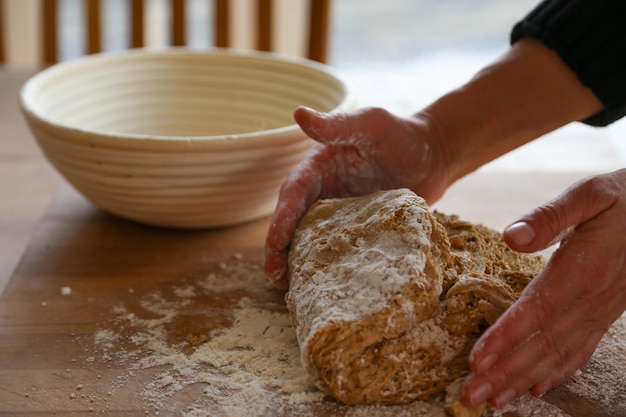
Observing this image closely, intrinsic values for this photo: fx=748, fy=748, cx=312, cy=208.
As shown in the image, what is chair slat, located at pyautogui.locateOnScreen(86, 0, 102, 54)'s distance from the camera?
2424 millimetres

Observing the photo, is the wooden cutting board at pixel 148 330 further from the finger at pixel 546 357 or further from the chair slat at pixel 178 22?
the chair slat at pixel 178 22

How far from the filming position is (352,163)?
144 centimetres

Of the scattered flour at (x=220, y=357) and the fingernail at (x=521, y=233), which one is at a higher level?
the fingernail at (x=521, y=233)

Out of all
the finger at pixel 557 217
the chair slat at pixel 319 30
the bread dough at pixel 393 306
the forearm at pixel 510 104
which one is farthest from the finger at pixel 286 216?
the chair slat at pixel 319 30

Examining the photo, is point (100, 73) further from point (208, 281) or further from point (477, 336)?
point (477, 336)

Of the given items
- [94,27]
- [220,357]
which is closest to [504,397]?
[220,357]

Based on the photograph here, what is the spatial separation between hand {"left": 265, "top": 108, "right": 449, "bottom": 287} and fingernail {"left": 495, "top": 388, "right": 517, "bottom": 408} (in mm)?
464

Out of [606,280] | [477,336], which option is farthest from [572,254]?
[477,336]

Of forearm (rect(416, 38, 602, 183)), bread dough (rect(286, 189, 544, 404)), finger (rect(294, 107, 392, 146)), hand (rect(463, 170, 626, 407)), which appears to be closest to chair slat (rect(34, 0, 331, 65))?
forearm (rect(416, 38, 602, 183))

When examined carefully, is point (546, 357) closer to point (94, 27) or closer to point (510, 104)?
point (510, 104)

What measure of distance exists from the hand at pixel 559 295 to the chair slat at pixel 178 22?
1693mm

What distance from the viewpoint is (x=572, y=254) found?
105 cm

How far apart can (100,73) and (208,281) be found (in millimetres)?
698

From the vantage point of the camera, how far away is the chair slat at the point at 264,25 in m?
2.42
